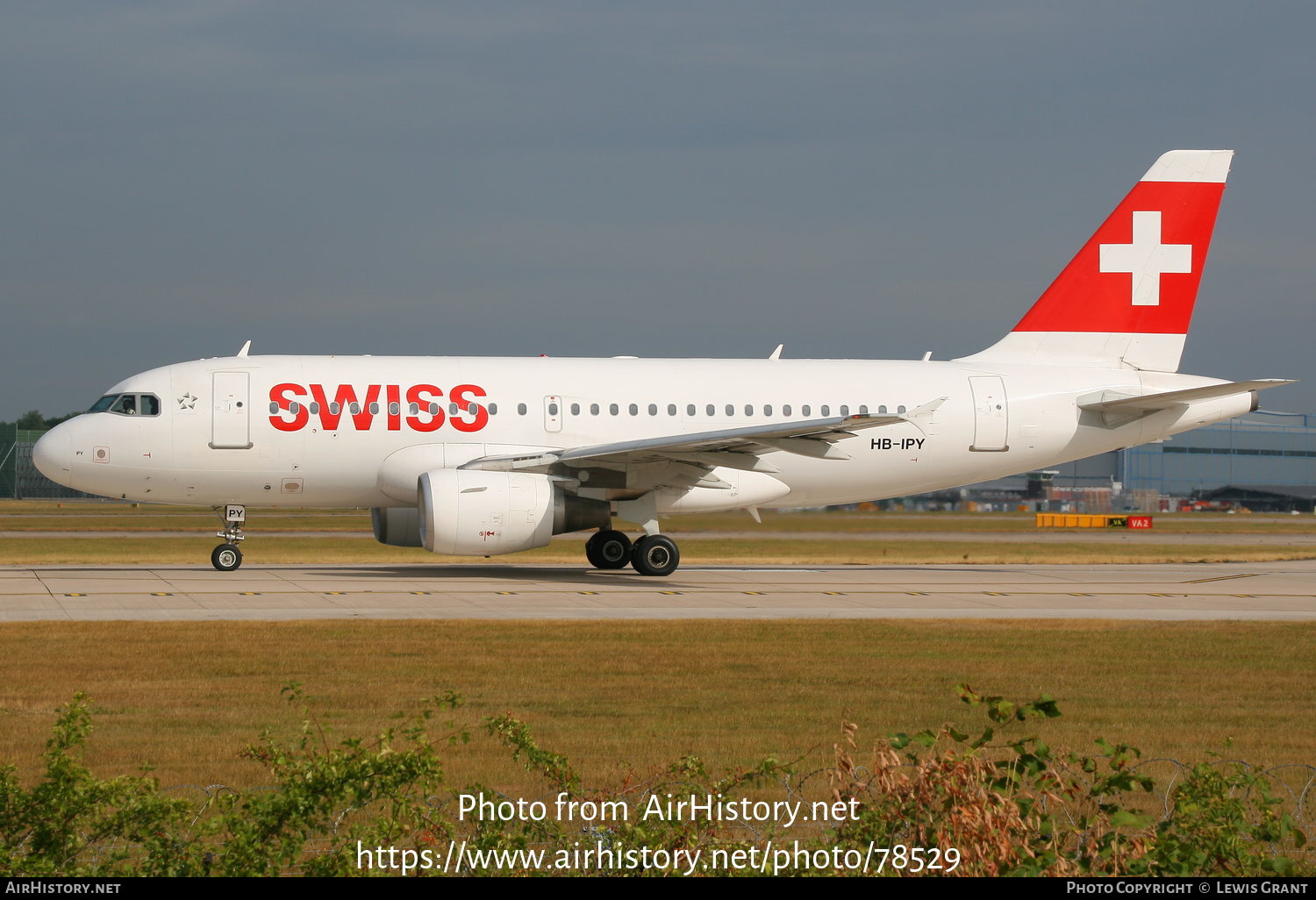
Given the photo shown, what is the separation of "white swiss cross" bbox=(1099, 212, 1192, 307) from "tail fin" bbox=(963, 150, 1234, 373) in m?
0.02

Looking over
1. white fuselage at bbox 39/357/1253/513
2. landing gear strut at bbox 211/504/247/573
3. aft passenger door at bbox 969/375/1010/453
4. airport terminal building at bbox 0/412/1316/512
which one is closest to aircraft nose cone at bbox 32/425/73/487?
white fuselage at bbox 39/357/1253/513

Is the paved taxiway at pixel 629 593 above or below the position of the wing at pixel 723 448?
below

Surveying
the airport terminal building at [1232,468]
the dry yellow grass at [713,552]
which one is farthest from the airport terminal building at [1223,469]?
the dry yellow grass at [713,552]

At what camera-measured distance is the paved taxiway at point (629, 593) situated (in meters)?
17.9

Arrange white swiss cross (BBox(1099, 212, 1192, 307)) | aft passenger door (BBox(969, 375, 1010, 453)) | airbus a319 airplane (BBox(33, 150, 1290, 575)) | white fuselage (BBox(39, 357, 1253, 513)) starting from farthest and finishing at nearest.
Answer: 1. white swiss cross (BBox(1099, 212, 1192, 307))
2. aft passenger door (BBox(969, 375, 1010, 453))
3. white fuselage (BBox(39, 357, 1253, 513))
4. airbus a319 airplane (BBox(33, 150, 1290, 575))

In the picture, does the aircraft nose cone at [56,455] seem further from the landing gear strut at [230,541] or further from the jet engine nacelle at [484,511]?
the jet engine nacelle at [484,511]

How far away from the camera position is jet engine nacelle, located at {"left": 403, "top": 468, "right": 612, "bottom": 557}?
70.7 ft

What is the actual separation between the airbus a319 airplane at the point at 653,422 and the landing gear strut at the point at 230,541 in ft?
0.14

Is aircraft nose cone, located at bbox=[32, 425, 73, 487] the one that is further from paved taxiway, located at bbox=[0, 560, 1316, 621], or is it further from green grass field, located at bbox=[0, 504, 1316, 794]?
green grass field, located at bbox=[0, 504, 1316, 794]

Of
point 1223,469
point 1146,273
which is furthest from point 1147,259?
point 1223,469
